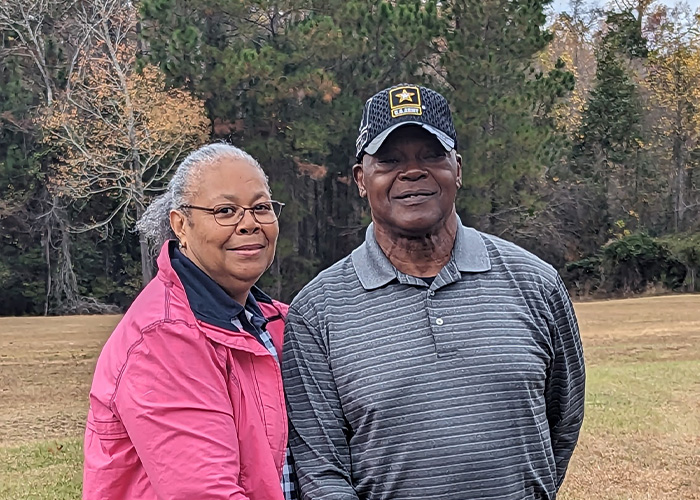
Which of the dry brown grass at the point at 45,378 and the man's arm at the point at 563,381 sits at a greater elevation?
the man's arm at the point at 563,381

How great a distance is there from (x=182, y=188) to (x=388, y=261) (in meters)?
0.57

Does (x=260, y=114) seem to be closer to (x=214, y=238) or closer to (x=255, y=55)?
(x=255, y=55)

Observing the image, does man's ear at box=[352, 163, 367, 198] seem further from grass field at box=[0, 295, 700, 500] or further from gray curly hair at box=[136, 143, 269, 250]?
grass field at box=[0, 295, 700, 500]

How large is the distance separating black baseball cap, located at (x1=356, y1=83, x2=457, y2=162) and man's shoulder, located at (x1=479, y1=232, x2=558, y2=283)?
Answer: 303mm

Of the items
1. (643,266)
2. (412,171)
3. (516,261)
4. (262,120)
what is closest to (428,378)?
(516,261)

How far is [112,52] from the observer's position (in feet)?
68.0

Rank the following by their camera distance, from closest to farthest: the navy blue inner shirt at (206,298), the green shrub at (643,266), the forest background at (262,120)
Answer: the navy blue inner shirt at (206,298)
the forest background at (262,120)
the green shrub at (643,266)

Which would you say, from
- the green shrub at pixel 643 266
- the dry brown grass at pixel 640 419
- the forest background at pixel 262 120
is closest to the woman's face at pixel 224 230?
the dry brown grass at pixel 640 419

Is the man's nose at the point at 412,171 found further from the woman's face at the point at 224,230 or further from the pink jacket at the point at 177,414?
the pink jacket at the point at 177,414

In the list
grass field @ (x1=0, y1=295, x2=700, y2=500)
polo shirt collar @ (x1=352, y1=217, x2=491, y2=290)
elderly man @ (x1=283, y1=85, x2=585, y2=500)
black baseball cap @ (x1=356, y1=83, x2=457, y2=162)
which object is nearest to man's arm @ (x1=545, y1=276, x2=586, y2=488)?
elderly man @ (x1=283, y1=85, x2=585, y2=500)

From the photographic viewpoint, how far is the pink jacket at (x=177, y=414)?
5.29ft

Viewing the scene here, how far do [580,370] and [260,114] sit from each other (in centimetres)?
1938

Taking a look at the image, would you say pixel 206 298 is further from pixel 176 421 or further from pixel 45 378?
pixel 45 378

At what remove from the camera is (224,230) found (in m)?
1.94
